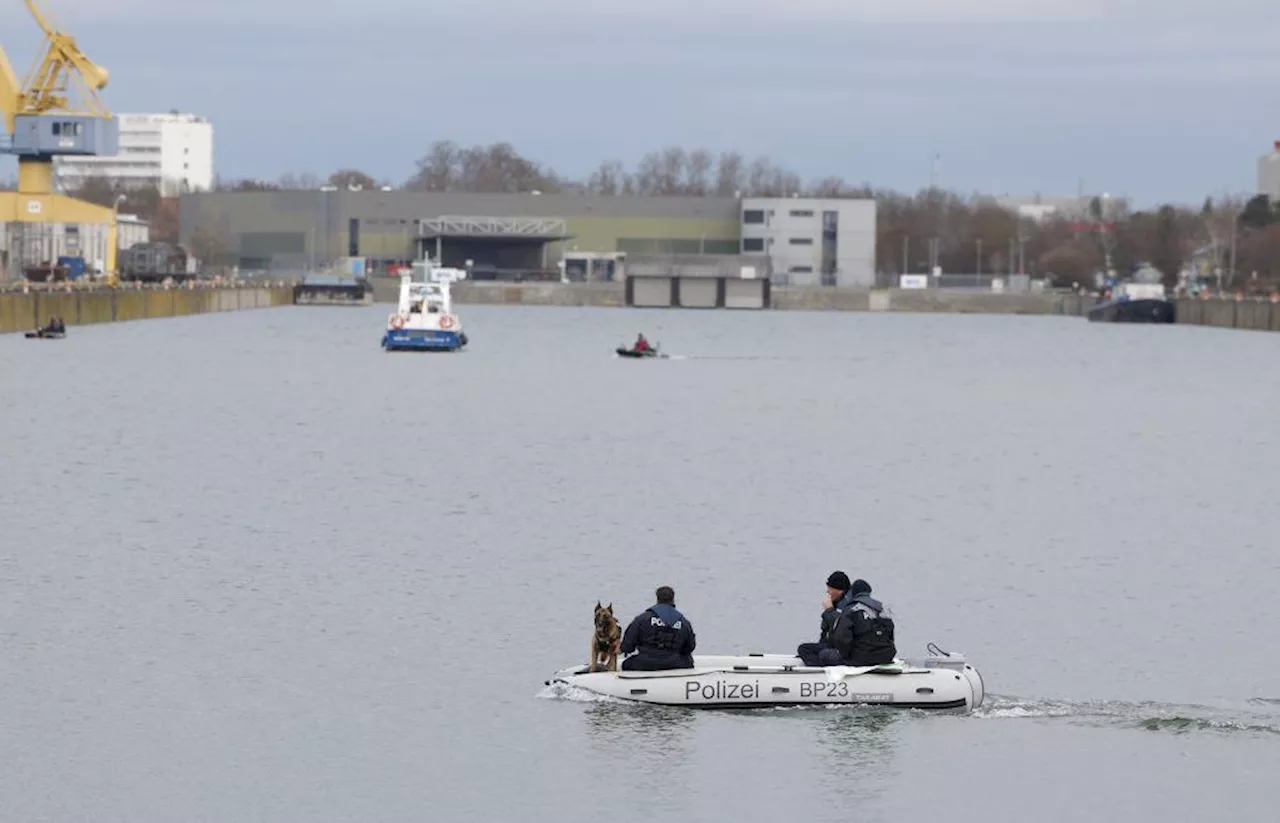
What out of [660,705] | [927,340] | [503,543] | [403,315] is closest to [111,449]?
[503,543]

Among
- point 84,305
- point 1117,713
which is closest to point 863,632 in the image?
point 1117,713

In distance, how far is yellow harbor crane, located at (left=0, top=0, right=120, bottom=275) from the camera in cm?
16588

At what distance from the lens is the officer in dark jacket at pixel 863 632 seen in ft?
96.1

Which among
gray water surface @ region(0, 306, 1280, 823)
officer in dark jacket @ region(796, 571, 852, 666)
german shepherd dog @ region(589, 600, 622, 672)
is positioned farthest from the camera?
german shepherd dog @ region(589, 600, 622, 672)

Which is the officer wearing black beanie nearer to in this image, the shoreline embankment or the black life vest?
the black life vest

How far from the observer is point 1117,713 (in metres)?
30.6

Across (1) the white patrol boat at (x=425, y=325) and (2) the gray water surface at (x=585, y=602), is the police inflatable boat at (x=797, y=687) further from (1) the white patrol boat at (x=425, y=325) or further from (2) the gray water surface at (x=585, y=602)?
(1) the white patrol boat at (x=425, y=325)

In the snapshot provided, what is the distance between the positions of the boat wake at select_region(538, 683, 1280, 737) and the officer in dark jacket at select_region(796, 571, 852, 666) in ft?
1.90

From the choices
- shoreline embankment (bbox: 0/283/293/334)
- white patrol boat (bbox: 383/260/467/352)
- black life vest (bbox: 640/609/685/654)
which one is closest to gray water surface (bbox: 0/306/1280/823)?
black life vest (bbox: 640/609/685/654)

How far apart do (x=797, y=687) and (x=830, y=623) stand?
933 mm

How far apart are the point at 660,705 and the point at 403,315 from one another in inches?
3967

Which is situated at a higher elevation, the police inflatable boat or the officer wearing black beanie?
the officer wearing black beanie

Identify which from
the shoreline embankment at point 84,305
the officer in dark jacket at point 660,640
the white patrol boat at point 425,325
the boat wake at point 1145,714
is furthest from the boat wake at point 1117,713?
the shoreline embankment at point 84,305

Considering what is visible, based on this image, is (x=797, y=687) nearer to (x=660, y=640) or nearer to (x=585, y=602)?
(x=660, y=640)
